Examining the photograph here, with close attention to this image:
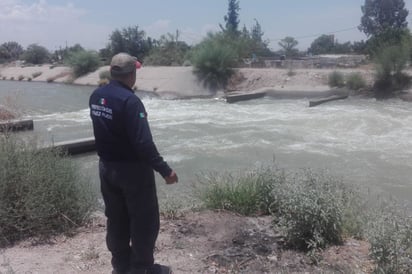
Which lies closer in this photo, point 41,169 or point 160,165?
point 160,165

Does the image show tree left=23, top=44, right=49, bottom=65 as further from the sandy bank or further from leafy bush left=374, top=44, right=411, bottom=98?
leafy bush left=374, top=44, right=411, bottom=98

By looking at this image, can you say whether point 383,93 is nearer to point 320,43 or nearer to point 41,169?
point 41,169

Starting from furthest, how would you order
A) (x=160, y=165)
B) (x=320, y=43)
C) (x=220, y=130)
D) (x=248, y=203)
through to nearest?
(x=320, y=43) < (x=220, y=130) < (x=248, y=203) < (x=160, y=165)

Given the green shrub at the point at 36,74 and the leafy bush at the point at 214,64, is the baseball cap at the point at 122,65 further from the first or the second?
the green shrub at the point at 36,74

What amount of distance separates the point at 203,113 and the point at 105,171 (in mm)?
21380

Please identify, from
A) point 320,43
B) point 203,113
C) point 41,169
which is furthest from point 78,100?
point 320,43

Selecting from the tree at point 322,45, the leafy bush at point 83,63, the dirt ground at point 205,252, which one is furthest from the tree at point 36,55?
the dirt ground at point 205,252

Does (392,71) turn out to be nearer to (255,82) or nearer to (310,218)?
(255,82)

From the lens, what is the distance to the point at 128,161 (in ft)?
13.5

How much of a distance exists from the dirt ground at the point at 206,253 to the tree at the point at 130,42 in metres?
60.1

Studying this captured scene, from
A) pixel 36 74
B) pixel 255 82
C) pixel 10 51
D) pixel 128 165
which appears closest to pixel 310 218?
pixel 128 165

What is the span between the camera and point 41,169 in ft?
19.0

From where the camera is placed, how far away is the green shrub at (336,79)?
3031 cm

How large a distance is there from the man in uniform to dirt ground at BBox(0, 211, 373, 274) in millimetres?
606
